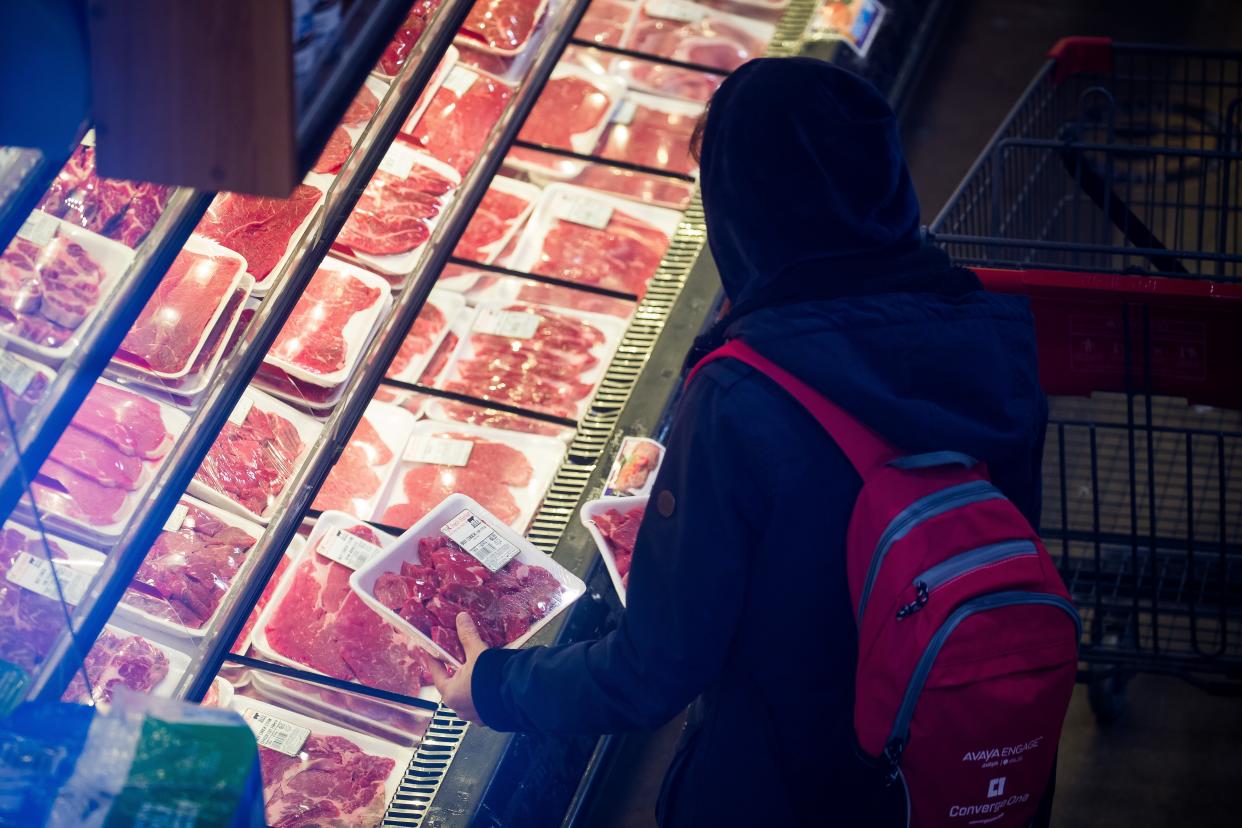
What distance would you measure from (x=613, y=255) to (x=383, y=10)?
2.10 metres

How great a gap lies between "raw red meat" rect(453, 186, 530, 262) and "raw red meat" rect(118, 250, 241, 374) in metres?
1.21

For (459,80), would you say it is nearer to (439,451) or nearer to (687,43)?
(687,43)

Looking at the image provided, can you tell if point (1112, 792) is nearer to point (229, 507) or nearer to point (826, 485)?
point (826, 485)

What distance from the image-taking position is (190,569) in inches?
109

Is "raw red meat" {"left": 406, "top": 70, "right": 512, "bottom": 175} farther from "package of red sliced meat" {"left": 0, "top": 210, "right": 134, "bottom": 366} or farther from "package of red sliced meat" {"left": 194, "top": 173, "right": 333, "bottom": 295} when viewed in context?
"package of red sliced meat" {"left": 0, "top": 210, "right": 134, "bottom": 366}

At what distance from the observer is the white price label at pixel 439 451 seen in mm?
3396

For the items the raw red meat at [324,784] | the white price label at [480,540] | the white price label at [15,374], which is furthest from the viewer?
the white price label at [480,540]

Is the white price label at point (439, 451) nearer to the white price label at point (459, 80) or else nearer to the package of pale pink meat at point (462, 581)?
the package of pale pink meat at point (462, 581)

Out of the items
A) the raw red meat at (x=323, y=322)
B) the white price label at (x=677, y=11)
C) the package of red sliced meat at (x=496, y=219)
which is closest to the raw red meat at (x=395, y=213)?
the raw red meat at (x=323, y=322)

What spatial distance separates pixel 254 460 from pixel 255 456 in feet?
0.03

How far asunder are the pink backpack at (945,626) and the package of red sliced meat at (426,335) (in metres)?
1.90

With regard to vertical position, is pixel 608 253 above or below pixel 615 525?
above

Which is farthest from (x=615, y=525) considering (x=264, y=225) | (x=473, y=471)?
(x=264, y=225)

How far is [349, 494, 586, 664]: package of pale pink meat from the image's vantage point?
2.72 meters
